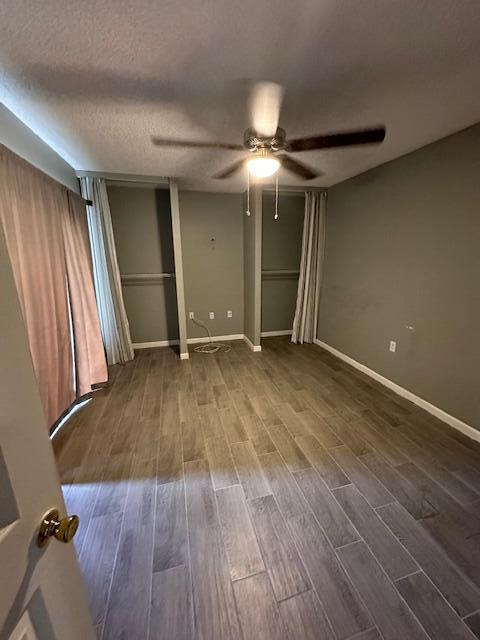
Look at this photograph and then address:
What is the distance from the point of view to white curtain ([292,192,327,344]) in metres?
3.57

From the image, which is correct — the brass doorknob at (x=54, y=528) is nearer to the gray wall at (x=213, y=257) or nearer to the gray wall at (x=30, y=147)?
the gray wall at (x=30, y=147)

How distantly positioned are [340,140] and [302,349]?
2.72 meters

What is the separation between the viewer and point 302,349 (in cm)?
383

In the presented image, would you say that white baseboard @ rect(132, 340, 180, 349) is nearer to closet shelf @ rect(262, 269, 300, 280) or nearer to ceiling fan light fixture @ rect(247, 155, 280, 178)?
closet shelf @ rect(262, 269, 300, 280)

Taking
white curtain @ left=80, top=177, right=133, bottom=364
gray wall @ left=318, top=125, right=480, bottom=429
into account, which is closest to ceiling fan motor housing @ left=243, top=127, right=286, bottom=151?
gray wall @ left=318, top=125, right=480, bottom=429

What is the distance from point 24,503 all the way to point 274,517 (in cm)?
132

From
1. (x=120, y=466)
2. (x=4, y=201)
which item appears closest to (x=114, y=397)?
(x=120, y=466)

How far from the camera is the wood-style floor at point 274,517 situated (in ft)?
3.42

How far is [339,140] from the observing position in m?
1.61

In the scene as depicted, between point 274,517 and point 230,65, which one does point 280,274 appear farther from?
point 274,517

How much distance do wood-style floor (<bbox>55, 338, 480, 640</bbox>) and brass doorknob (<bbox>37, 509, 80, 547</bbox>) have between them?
2.77 feet

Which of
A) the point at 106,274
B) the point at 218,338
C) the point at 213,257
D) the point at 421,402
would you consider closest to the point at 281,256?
the point at 213,257

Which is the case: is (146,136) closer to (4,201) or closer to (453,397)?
(4,201)

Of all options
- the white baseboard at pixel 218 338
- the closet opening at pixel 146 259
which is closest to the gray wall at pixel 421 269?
the white baseboard at pixel 218 338
